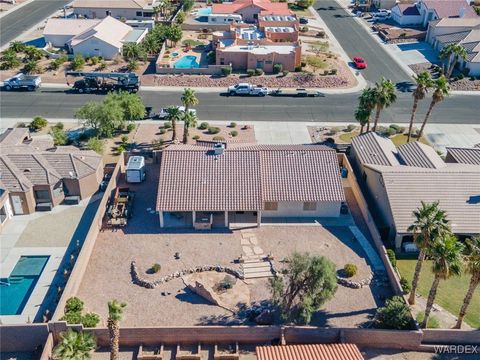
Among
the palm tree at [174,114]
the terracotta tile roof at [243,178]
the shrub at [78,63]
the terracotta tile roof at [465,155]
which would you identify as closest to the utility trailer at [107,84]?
the shrub at [78,63]

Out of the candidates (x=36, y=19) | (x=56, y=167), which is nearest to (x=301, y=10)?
(x=36, y=19)

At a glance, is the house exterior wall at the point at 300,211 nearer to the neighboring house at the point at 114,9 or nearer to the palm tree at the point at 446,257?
the palm tree at the point at 446,257

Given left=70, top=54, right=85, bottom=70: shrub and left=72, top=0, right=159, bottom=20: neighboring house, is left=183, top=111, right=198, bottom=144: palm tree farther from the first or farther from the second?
left=72, top=0, right=159, bottom=20: neighboring house

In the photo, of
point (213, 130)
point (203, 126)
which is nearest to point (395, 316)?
point (213, 130)

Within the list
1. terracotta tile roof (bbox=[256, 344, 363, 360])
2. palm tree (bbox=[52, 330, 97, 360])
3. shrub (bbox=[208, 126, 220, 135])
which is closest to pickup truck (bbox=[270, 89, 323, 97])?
shrub (bbox=[208, 126, 220, 135])

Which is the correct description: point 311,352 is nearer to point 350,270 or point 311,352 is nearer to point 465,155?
point 350,270

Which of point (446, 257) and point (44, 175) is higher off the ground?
point (446, 257)
